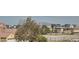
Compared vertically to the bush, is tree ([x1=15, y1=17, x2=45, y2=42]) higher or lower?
higher

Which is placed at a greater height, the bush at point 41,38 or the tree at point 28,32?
the tree at point 28,32

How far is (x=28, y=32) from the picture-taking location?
2703 mm

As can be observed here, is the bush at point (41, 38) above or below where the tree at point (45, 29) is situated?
below

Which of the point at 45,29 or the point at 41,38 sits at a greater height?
the point at 45,29

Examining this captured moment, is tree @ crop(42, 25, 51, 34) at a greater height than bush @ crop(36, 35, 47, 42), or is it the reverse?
tree @ crop(42, 25, 51, 34)

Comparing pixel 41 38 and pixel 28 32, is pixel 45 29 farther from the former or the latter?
pixel 28 32

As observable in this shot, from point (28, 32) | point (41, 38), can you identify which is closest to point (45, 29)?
point (41, 38)

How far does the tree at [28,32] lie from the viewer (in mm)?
2701

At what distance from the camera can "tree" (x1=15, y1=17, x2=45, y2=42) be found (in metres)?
2.70
